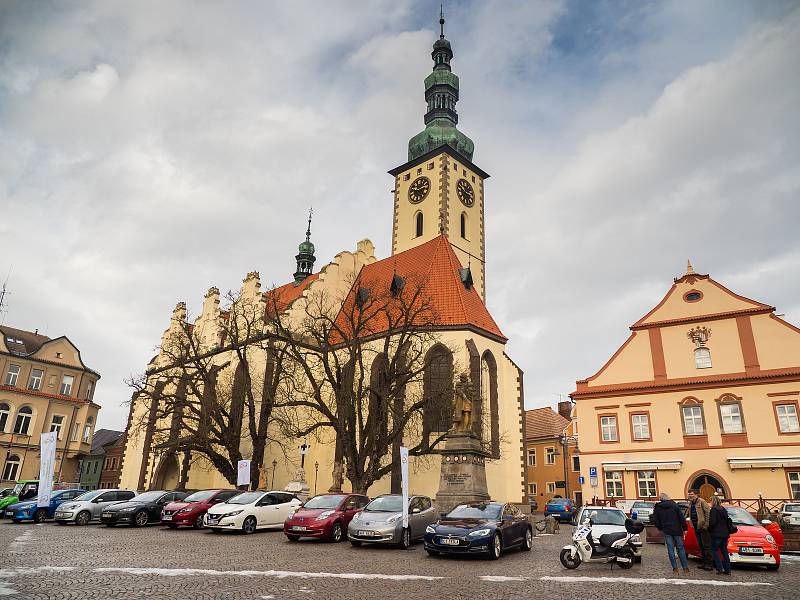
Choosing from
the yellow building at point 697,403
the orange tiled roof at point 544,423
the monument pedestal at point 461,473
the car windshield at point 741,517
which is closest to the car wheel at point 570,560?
the car windshield at point 741,517

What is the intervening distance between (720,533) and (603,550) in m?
2.21

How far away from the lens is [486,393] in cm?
2936

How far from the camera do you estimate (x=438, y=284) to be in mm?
32469

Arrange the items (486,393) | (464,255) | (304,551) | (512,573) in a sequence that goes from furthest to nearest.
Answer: (464,255)
(486,393)
(304,551)
(512,573)

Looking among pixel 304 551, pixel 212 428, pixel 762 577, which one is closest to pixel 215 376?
pixel 212 428

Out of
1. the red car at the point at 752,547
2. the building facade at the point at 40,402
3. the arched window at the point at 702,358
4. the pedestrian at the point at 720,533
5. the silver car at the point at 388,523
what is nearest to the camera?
the pedestrian at the point at 720,533

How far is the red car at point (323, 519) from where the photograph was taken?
15.1 meters

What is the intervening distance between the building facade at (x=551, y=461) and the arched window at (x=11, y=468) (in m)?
42.2

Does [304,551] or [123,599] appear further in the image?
[304,551]

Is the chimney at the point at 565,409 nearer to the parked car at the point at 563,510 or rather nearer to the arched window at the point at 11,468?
the parked car at the point at 563,510

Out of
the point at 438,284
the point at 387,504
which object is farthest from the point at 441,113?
the point at 387,504

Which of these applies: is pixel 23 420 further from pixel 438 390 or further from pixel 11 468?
pixel 438 390

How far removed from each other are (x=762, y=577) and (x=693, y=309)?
2337 cm

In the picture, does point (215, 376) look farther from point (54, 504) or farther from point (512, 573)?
point (512, 573)
